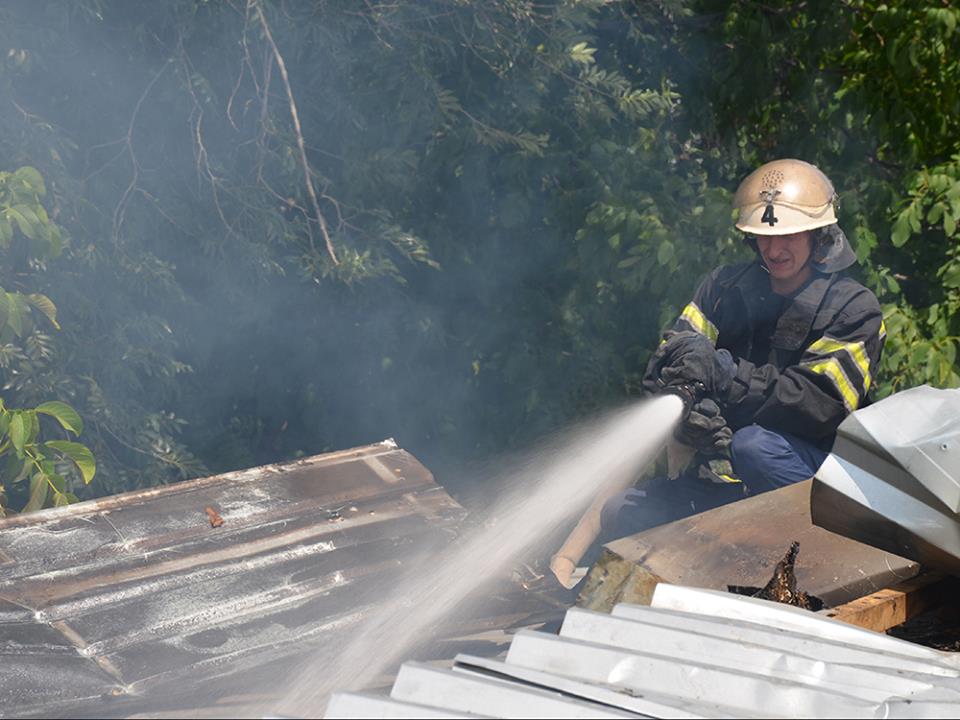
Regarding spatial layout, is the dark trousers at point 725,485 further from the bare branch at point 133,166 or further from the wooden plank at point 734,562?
the bare branch at point 133,166

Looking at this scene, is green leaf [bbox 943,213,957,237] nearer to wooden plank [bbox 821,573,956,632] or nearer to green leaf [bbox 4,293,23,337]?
wooden plank [bbox 821,573,956,632]

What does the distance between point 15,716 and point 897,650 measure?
7.34 feet

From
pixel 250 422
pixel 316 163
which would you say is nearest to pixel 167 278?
pixel 316 163

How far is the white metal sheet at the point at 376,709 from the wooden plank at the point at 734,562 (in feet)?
4.48

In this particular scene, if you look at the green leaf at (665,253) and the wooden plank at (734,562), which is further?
the green leaf at (665,253)

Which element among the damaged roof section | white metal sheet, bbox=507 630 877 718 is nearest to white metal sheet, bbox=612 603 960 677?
white metal sheet, bbox=507 630 877 718

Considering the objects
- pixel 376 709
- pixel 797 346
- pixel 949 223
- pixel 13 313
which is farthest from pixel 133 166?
pixel 376 709

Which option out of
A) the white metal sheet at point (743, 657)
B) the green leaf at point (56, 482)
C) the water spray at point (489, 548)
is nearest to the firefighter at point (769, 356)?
the water spray at point (489, 548)

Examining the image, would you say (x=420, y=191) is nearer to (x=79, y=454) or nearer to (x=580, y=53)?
(x=580, y=53)

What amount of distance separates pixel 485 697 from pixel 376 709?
8.1 inches

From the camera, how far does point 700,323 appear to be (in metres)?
5.02

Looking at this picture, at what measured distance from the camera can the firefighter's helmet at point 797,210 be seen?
4766 mm

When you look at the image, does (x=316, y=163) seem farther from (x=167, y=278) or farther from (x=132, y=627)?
(x=132, y=627)

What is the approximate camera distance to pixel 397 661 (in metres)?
3.50
